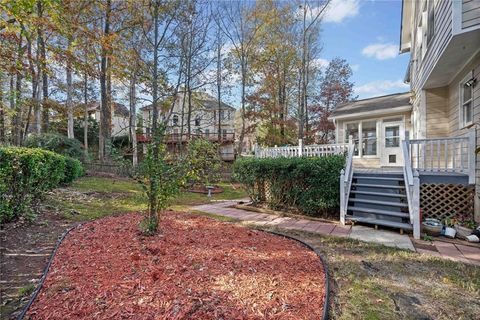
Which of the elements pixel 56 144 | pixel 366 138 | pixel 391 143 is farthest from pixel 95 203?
pixel 391 143

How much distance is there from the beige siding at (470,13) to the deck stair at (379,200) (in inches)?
139

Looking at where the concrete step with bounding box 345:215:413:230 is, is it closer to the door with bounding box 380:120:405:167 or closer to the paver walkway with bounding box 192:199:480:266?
the paver walkway with bounding box 192:199:480:266

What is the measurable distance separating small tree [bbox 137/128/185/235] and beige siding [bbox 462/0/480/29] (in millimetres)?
5522

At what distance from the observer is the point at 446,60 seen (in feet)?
19.0

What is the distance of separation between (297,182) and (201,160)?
130 inches

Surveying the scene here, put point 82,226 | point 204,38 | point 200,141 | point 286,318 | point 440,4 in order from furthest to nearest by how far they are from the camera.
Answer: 1. point 204,38
2. point 440,4
3. point 82,226
4. point 200,141
5. point 286,318

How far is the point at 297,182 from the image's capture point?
6727 millimetres

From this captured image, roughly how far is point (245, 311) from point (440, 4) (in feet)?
24.2

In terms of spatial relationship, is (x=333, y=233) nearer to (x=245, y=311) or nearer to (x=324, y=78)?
(x=245, y=311)

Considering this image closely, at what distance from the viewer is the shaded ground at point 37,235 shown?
249 cm

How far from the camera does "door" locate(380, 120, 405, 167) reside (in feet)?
34.7

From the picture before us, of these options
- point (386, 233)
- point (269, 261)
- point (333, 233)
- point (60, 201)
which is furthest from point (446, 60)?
point (60, 201)

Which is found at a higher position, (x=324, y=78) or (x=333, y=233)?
(x=324, y=78)

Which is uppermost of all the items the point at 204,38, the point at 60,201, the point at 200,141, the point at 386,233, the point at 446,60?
the point at 204,38
